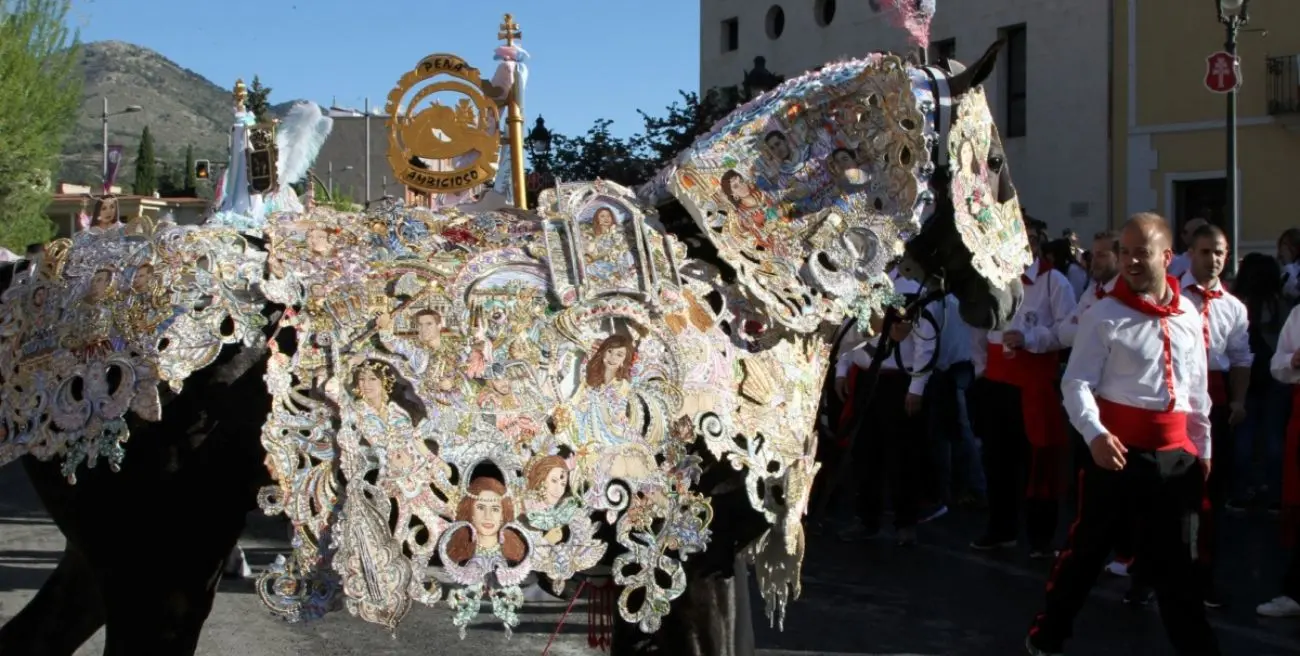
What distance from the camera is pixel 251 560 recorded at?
748 centimetres

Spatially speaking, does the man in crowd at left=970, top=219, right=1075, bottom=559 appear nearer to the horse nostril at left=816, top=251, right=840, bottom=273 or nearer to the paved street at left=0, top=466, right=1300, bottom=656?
the paved street at left=0, top=466, right=1300, bottom=656

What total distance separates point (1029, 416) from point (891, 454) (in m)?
0.94

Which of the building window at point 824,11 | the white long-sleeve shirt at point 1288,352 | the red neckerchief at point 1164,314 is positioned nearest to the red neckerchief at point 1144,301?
the red neckerchief at point 1164,314

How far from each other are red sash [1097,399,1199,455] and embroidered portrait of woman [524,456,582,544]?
2.53m

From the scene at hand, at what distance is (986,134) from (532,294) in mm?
1505

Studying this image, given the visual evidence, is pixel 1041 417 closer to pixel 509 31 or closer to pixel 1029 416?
pixel 1029 416

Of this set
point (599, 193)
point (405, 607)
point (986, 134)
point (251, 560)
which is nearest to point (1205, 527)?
point (986, 134)

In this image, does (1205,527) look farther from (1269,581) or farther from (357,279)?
(357,279)

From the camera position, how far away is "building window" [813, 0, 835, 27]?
28500mm

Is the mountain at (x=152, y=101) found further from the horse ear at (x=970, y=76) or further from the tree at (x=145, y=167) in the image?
the horse ear at (x=970, y=76)

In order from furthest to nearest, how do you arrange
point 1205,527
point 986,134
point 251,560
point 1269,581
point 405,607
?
point 251,560
point 1269,581
point 1205,527
point 986,134
point 405,607

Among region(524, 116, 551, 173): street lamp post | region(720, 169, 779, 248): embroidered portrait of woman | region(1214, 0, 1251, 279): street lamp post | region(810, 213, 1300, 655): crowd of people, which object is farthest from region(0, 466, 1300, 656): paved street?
region(1214, 0, 1251, 279): street lamp post

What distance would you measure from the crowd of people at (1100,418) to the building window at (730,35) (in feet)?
71.1

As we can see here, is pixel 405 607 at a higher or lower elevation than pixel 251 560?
higher
